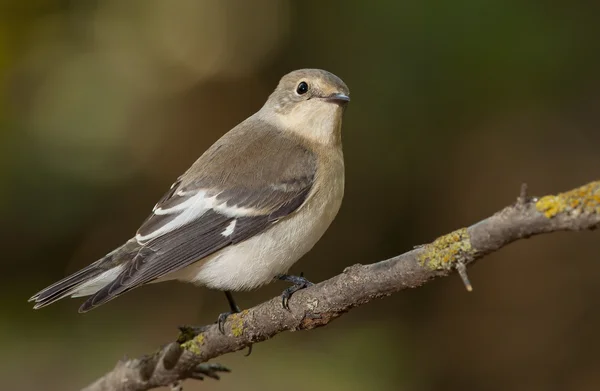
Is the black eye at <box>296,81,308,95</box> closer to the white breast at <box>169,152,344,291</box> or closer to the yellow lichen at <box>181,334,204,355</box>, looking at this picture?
the white breast at <box>169,152,344,291</box>

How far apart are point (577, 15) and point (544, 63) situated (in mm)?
362

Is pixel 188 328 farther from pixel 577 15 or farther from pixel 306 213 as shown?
pixel 577 15

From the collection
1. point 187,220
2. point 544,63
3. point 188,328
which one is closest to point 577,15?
point 544,63

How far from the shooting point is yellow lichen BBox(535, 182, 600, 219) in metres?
1.50

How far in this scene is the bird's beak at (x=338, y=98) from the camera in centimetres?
323

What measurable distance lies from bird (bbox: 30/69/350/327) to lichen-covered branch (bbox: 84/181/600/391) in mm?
244

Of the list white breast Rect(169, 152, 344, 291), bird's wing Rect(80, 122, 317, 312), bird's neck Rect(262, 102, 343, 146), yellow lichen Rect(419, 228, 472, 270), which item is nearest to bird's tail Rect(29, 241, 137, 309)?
bird's wing Rect(80, 122, 317, 312)

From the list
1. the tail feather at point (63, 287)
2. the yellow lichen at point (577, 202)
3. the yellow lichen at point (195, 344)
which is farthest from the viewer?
the tail feather at point (63, 287)

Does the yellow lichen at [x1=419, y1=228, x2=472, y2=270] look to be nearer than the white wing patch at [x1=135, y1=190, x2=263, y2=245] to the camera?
Yes

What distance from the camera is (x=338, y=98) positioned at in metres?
3.24

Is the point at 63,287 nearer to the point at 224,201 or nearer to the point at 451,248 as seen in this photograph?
the point at 224,201

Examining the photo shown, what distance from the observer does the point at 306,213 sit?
2.97m

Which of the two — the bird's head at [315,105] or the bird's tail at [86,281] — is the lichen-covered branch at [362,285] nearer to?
the bird's tail at [86,281]

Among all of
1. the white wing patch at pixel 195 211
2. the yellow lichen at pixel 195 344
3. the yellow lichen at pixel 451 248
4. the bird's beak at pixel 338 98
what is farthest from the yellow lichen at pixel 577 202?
the bird's beak at pixel 338 98
